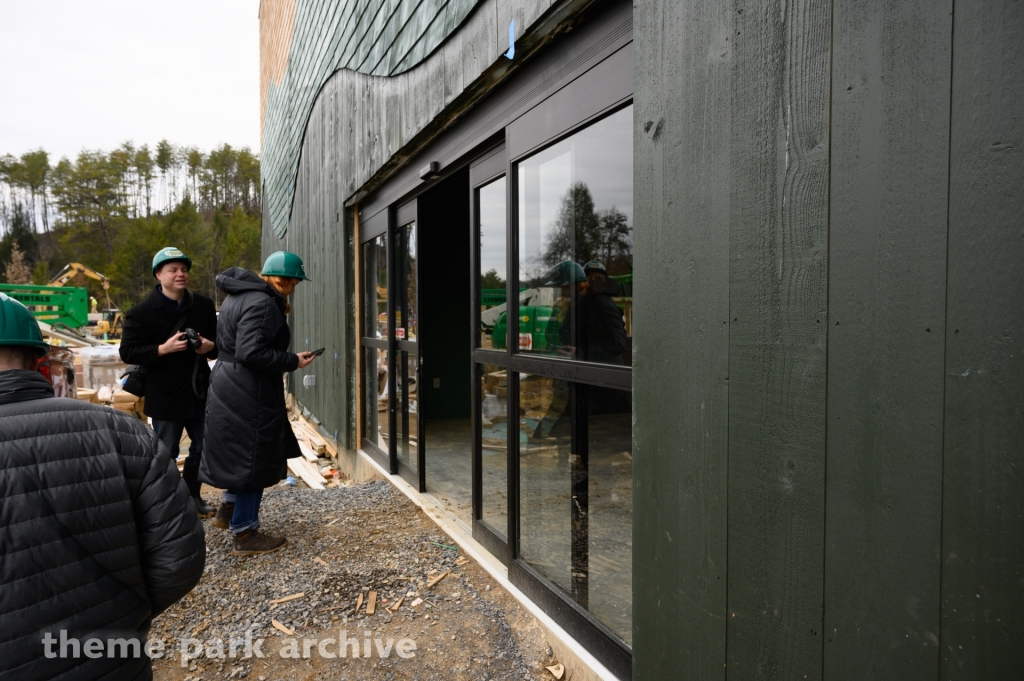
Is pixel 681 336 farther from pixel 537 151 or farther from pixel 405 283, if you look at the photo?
pixel 405 283

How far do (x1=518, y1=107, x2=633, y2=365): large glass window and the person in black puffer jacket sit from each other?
1598 millimetres

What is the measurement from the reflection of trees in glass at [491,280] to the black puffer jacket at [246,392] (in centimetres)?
133

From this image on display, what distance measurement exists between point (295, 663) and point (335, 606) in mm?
421

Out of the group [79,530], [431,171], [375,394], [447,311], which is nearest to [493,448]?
[431,171]

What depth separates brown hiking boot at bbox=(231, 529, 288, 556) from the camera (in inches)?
156

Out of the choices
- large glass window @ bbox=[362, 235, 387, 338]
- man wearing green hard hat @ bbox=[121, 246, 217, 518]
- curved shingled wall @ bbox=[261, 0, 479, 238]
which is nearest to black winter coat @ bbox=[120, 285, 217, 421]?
man wearing green hard hat @ bbox=[121, 246, 217, 518]

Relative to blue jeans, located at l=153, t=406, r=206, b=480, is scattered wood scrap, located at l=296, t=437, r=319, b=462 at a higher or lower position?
lower

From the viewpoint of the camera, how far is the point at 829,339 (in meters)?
1.43

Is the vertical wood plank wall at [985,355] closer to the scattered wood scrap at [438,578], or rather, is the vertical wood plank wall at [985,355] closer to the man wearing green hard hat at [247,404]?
the scattered wood scrap at [438,578]

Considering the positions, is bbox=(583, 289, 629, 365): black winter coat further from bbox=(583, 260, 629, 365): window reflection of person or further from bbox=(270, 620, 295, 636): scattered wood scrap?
bbox=(270, 620, 295, 636): scattered wood scrap

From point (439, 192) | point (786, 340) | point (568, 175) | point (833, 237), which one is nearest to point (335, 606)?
point (568, 175)

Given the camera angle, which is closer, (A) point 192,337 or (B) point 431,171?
(B) point 431,171

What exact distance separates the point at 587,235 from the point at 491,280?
1.19m

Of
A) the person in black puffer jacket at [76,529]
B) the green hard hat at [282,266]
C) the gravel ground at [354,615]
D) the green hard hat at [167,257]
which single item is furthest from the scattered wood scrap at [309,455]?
the person in black puffer jacket at [76,529]
